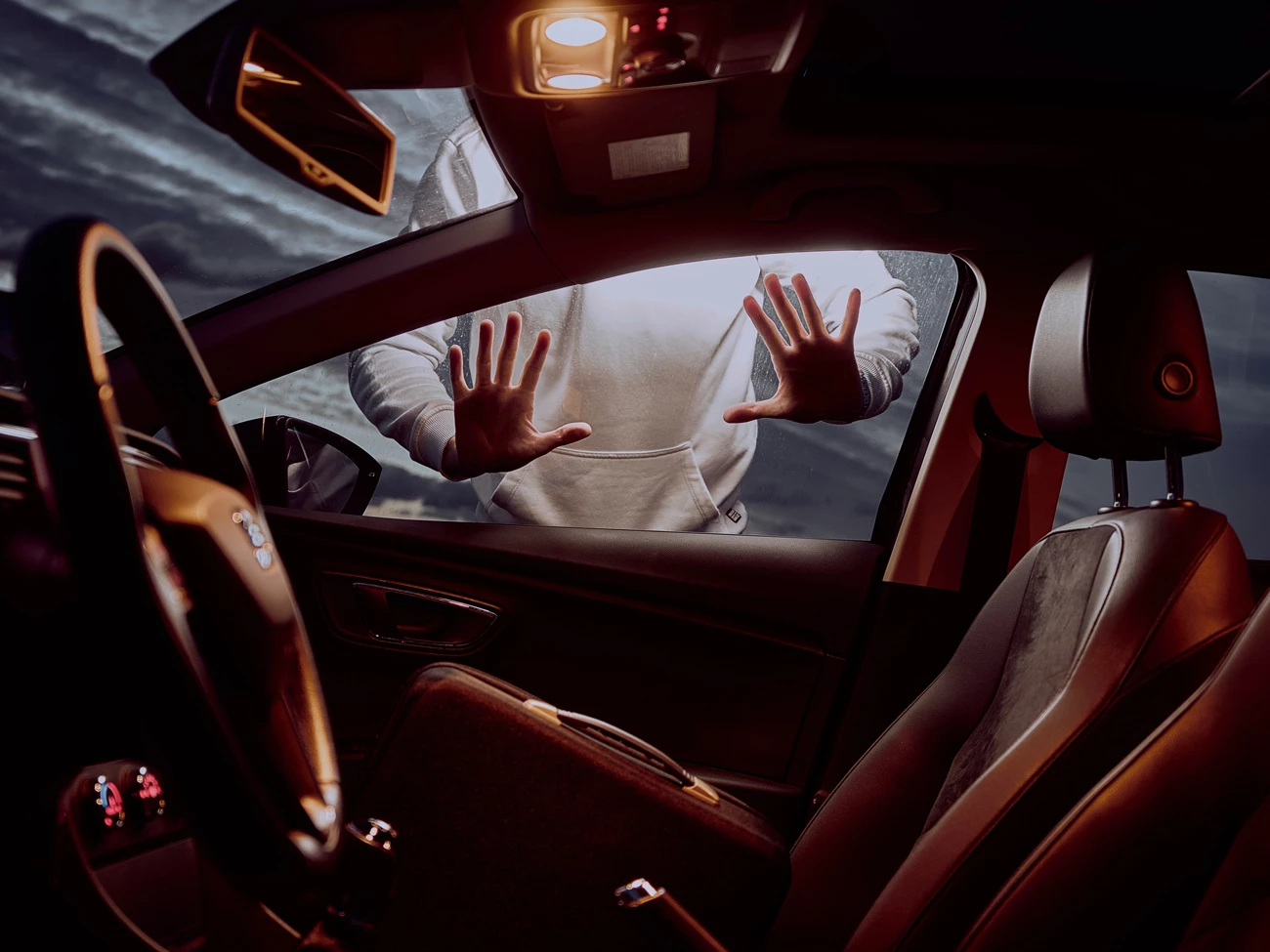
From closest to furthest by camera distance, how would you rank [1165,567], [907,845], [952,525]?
[1165,567]
[907,845]
[952,525]

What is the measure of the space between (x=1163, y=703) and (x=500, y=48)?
4.26 ft

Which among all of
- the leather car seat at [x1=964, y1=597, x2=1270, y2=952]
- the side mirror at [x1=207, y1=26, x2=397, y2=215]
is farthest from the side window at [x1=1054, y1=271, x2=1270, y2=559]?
the side mirror at [x1=207, y1=26, x2=397, y2=215]

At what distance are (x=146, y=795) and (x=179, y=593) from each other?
1.45 feet

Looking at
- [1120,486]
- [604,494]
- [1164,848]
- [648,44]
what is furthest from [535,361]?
[1164,848]

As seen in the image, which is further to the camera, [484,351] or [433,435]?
[433,435]

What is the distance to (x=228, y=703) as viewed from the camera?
63 centimetres

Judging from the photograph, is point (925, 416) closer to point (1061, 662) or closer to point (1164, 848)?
point (1061, 662)

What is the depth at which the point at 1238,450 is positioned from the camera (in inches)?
76.7

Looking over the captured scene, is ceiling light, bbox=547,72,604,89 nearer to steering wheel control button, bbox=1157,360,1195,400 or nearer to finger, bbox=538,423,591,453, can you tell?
finger, bbox=538,423,591,453

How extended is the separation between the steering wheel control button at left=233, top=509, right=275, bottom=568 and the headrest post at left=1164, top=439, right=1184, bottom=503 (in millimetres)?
A: 1055

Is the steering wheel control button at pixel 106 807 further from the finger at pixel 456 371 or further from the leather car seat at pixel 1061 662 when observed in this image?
the finger at pixel 456 371

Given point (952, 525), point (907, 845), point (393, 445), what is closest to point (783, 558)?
point (952, 525)

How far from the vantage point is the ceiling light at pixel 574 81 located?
1.48 meters

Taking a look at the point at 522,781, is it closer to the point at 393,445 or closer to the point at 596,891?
the point at 596,891
